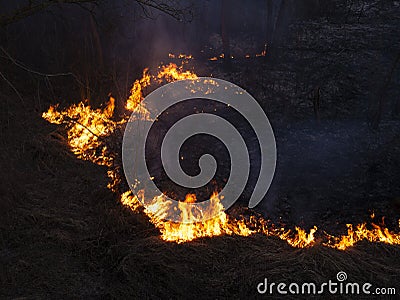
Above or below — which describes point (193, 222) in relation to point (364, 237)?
below

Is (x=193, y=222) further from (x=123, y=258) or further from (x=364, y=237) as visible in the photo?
(x=364, y=237)

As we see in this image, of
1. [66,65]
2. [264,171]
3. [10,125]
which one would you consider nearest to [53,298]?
[264,171]

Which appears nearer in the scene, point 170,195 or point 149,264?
point 149,264

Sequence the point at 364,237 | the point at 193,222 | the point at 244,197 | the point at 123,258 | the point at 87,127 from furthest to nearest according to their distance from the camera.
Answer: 1. the point at 87,127
2. the point at 244,197
3. the point at 193,222
4. the point at 364,237
5. the point at 123,258

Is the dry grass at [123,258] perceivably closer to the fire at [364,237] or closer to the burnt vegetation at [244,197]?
the burnt vegetation at [244,197]

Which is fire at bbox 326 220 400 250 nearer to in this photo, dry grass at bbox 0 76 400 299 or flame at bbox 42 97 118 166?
dry grass at bbox 0 76 400 299

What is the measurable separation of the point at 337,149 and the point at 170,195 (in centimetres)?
480

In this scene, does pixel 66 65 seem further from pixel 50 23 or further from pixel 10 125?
pixel 10 125

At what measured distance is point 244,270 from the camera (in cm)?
505

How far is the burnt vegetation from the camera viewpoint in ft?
16.4

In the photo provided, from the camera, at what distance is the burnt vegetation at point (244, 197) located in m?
4.98

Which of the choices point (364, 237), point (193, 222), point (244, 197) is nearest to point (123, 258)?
point (193, 222)

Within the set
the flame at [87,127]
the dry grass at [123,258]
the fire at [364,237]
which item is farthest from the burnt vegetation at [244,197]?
the flame at [87,127]

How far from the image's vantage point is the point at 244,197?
24.7 feet
